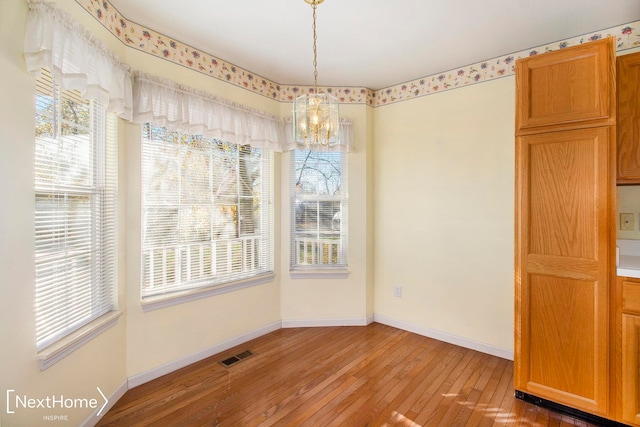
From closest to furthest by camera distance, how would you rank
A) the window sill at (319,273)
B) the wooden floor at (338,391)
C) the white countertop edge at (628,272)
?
the white countertop edge at (628,272), the wooden floor at (338,391), the window sill at (319,273)

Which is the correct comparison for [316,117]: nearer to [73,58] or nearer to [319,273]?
[73,58]

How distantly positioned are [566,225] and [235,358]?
2.77 metres

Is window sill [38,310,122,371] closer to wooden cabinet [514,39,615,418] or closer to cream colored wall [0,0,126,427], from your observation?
cream colored wall [0,0,126,427]

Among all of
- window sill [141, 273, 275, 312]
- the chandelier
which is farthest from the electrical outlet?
window sill [141, 273, 275, 312]

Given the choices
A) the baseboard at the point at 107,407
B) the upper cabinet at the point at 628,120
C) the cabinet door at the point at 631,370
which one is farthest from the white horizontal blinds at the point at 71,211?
the upper cabinet at the point at 628,120

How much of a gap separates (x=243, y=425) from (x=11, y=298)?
141 cm

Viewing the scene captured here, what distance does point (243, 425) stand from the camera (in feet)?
6.05

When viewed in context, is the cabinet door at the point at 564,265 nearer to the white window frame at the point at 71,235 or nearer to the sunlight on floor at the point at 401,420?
the sunlight on floor at the point at 401,420

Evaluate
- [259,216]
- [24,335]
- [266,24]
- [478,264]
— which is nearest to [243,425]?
[24,335]

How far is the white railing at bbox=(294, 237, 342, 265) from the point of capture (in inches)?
133

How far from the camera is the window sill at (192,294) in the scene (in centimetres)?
229

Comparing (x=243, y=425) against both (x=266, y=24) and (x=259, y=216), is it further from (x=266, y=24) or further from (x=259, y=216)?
(x=266, y=24)

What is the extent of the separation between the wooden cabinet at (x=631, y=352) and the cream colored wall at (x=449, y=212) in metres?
0.90

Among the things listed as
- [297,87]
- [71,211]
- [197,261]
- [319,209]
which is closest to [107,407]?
[197,261]
